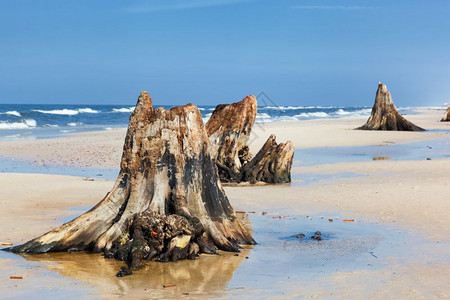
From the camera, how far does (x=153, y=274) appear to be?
21.2 ft

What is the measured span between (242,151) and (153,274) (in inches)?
382

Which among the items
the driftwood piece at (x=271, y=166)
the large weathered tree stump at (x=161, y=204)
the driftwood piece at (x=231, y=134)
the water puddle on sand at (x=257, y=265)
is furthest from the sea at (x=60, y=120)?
the large weathered tree stump at (x=161, y=204)

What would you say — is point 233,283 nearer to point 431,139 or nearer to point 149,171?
point 149,171

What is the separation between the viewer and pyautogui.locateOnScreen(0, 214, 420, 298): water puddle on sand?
5.92 m

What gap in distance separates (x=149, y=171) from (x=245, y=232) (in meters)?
1.50

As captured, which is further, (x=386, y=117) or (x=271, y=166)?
(x=386, y=117)

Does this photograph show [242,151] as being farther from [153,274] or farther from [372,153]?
[153,274]

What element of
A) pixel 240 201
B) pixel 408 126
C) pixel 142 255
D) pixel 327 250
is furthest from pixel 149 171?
pixel 408 126

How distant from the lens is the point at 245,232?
820cm

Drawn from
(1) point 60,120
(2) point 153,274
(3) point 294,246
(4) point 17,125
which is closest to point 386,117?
(3) point 294,246

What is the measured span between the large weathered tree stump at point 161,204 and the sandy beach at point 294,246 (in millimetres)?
267

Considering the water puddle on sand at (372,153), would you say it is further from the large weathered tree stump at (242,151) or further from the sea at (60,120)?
the large weathered tree stump at (242,151)

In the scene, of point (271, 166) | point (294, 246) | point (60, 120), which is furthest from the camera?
point (60, 120)

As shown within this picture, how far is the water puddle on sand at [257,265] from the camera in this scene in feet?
19.4
